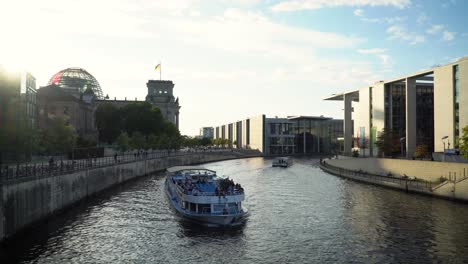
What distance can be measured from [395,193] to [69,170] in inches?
2010

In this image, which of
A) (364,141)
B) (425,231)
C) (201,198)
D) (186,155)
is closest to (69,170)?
(201,198)

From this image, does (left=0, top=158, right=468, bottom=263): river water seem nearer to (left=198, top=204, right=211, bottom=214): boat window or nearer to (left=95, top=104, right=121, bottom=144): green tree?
(left=198, top=204, right=211, bottom=214): boat window

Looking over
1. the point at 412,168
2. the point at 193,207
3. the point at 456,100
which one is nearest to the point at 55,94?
the point at 193,207

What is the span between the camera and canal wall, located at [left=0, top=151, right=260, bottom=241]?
36.8m

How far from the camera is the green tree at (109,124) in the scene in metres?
159

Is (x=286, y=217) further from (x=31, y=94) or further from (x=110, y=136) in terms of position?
(x=110, y=136)

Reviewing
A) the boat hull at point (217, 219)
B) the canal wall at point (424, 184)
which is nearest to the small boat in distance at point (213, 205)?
the boat hull at point (217, 219)

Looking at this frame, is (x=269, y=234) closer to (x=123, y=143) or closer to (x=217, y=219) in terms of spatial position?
(x=217, y=219)

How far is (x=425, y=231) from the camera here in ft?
140

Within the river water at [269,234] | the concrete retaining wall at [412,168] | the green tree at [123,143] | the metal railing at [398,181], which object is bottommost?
the river water at [269,234]

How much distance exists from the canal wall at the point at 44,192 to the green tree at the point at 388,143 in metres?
60.0

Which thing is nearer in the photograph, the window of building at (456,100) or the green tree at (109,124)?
the window of building at (456,100)

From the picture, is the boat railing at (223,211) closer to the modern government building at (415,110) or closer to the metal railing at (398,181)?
the metal railing at (398,181)

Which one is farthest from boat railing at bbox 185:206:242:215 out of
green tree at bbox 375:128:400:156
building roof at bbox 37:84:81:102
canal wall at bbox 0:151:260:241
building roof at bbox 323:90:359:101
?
building roof at bbox 37:84:81:102
